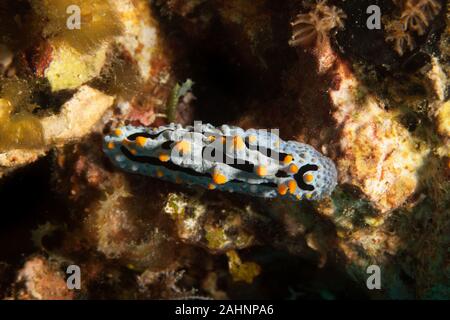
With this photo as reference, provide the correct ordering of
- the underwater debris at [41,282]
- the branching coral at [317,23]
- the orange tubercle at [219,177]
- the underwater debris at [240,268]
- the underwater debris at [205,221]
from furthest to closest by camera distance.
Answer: the underwater debris at [240,268] < the underwater debris at [41,282] < the underwater debris at [205,221] < the orange tubercle at [219,177] < the branching coral at [317,23]

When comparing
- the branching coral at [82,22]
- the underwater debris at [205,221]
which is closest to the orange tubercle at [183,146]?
the underwater debris at [205,221]

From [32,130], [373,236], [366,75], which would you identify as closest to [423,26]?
[366,75]

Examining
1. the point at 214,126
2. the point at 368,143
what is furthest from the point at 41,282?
the point at 368,143

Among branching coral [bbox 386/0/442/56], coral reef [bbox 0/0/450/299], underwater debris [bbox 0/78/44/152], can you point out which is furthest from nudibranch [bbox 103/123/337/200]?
branching coral [bbox 386/0/442/56]

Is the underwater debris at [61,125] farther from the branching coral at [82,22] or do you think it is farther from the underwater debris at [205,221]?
the underwater debris at [205,221]

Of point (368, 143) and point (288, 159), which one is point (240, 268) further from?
point (368, 143)
